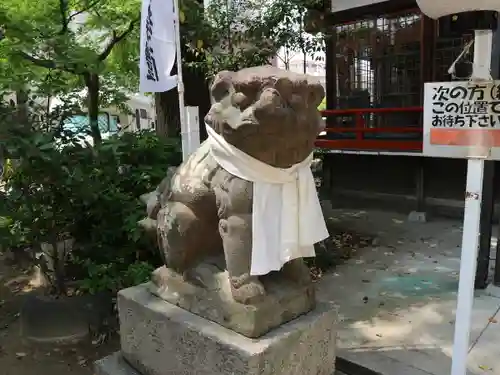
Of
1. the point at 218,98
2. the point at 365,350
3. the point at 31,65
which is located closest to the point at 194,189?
the point at 218,98

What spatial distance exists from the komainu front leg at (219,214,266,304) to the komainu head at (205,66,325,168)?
14.1 inches

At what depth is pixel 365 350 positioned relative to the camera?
11.5 ft

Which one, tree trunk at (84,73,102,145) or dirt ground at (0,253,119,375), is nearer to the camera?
dirt ground at (0,253,119,375)

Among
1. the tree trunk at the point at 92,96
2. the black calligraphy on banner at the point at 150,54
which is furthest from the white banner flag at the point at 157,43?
the tree trunk at the point at 92,96

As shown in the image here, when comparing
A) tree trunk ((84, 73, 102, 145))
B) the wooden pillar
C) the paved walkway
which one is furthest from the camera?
the wooden pillar

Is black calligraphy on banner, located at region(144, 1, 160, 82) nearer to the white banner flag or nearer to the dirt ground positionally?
the white banner flag

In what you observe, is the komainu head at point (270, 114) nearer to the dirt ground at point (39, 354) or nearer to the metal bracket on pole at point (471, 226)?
the metal bracket on pole at point (471, 226)

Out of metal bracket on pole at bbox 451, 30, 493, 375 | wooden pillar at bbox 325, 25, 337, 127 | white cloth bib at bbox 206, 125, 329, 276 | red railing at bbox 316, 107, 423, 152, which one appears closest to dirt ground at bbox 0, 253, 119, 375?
white cloth bib at bbox 206, 125, 329, 276

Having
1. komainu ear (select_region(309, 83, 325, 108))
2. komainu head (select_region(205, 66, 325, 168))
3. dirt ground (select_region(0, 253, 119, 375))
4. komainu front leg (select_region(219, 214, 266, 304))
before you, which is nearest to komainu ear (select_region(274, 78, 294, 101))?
komainu head (select_region(205, 66, 325, 168))

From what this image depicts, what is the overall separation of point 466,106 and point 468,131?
0.13 metres

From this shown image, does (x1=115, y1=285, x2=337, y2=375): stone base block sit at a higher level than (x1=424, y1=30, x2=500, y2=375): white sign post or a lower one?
lower

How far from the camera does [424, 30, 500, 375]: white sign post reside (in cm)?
234

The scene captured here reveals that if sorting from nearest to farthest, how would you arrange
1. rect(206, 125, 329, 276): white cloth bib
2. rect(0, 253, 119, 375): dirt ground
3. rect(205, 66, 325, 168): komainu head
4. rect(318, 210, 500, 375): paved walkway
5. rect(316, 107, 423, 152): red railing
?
rect(205, 66, 325, 168): komainu head
rect(206, 125, 329, 276): white cloth bib
rect(318, 210, 500, 375): paved walkway
rect(0, 253, 119, 375): dirt ground
rect(316, 107, 423, 152): red railing

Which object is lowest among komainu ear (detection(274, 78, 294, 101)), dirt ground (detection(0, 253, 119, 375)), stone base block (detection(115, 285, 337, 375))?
dirt ground (detection(0, 253, 119, 375))
